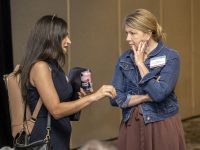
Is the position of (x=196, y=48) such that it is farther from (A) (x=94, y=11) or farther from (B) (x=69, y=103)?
(B) (x=69, y=103)

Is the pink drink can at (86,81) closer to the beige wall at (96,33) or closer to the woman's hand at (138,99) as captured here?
the woman's hand at (138,99)

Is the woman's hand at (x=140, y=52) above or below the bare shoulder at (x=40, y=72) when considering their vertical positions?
above

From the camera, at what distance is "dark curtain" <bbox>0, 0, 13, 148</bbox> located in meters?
4.40

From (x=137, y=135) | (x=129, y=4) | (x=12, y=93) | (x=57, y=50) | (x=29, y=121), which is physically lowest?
(x=137, y=135)

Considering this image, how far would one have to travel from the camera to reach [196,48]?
7.34 meters

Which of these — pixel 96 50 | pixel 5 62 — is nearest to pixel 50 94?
pixel 5 62

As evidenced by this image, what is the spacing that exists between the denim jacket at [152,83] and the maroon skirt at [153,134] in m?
0.04

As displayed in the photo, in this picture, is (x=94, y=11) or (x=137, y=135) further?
(x=94, y=11)

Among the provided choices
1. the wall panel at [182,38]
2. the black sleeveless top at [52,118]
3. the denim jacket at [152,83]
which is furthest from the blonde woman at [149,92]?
the wall panel at [182,38]

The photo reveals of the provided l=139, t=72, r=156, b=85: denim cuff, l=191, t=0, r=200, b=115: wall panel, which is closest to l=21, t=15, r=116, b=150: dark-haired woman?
l=139, t=72, r=156, b=85: denim cuff

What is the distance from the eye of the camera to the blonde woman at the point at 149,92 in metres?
2.53

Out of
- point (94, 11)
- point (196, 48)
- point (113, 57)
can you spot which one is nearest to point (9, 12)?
point (94, 11)

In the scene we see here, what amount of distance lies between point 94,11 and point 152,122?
3117 mm

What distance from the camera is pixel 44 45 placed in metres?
2.24
